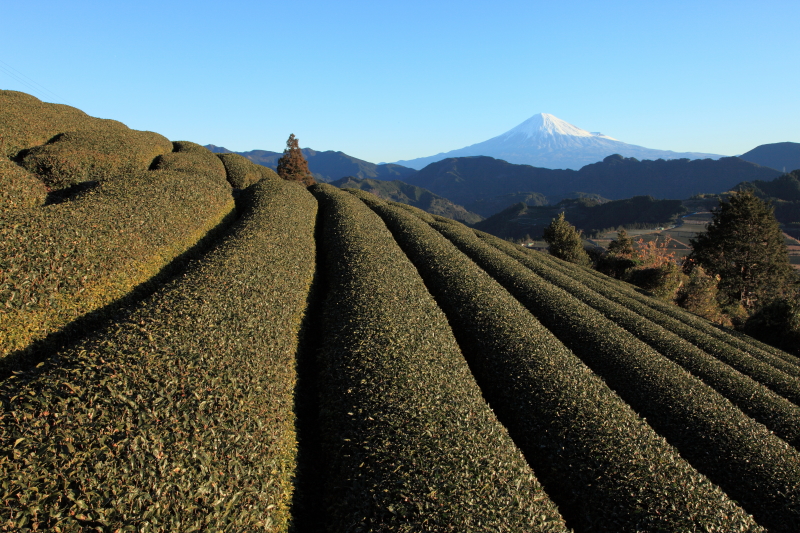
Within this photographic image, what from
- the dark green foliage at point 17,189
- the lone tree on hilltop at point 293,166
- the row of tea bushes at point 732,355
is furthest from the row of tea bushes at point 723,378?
the lone tree on hilltop at point 293,166

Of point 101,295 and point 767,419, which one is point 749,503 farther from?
point 101,295

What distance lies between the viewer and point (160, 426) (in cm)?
565

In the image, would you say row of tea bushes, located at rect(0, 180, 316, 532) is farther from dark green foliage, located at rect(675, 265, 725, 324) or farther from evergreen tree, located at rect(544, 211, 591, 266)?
evergreen tree, located at rect(544, 211, 591, 266)

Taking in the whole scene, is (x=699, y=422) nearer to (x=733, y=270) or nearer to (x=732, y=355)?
(x=732, y=355)

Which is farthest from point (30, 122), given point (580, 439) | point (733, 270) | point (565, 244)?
point (733, 270)

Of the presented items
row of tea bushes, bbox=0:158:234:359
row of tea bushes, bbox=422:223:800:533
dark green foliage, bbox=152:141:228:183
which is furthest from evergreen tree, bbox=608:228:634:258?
row of tea bushes, bbox=0:158:234:359

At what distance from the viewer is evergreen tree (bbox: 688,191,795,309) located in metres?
38.4

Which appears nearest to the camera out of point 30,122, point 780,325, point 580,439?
point 580,439

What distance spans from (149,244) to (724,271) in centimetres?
5257

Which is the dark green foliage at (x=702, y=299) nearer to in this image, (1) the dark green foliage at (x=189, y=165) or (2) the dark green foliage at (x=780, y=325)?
(2) the dark green foliage at (x=780, y=325)

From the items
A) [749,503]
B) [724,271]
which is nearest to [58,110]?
[749,503]

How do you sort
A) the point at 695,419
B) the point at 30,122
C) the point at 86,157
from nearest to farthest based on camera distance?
1. the point at 695,419
2. the point at 86,157
3. the point at 30,122

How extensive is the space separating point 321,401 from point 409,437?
8.98 feet

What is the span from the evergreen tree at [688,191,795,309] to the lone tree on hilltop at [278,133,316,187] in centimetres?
4889
